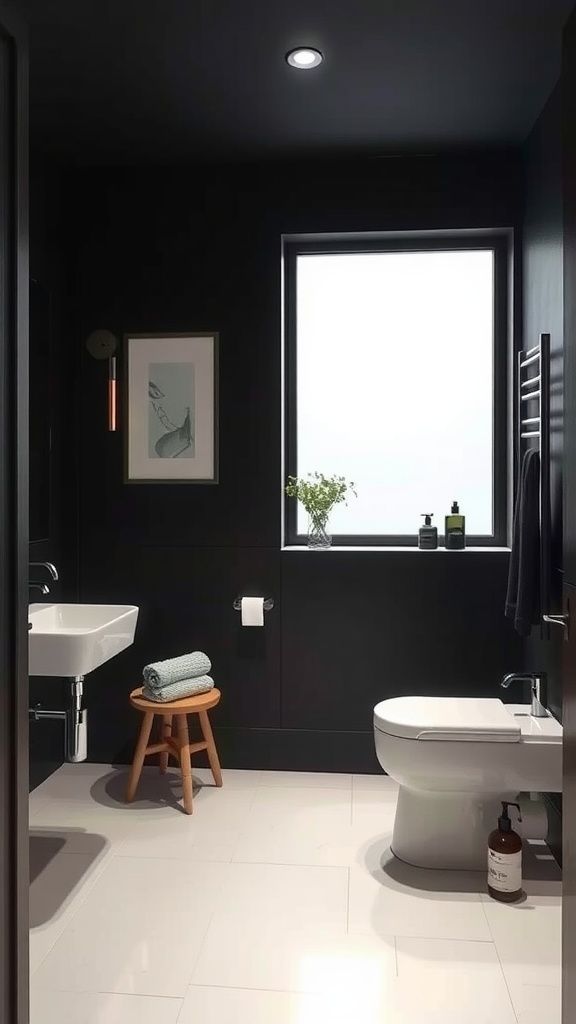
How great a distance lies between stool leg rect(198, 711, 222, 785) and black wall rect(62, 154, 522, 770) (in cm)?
23

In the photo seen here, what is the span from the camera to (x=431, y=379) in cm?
346

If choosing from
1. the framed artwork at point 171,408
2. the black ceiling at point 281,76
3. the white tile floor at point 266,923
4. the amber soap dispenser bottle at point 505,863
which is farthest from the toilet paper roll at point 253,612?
the black ceiling at point 281,76

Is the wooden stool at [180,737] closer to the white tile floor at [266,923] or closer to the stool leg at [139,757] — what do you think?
the stool leg at [139,757]

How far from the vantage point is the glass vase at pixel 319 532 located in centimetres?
338

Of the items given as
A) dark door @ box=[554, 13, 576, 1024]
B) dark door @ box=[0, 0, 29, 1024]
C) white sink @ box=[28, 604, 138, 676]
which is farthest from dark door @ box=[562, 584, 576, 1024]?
white sink @ box=[28, 604, 138, 676]

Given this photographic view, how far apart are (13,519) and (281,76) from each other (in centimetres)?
194

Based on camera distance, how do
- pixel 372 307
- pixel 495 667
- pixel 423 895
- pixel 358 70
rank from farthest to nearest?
1. pixel 372 307
2. pixel 495 667
3. pixel 358 70
4. pixel 423 895

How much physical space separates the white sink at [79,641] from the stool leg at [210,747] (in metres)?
0.48

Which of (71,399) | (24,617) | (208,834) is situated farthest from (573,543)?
(71,399)

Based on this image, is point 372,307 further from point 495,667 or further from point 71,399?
point 495,667

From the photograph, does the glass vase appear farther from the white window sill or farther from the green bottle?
the green bottle

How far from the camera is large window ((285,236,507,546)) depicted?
11.3ft

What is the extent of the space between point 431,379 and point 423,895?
202 centimetres

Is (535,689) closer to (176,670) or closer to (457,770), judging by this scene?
(457,770)
